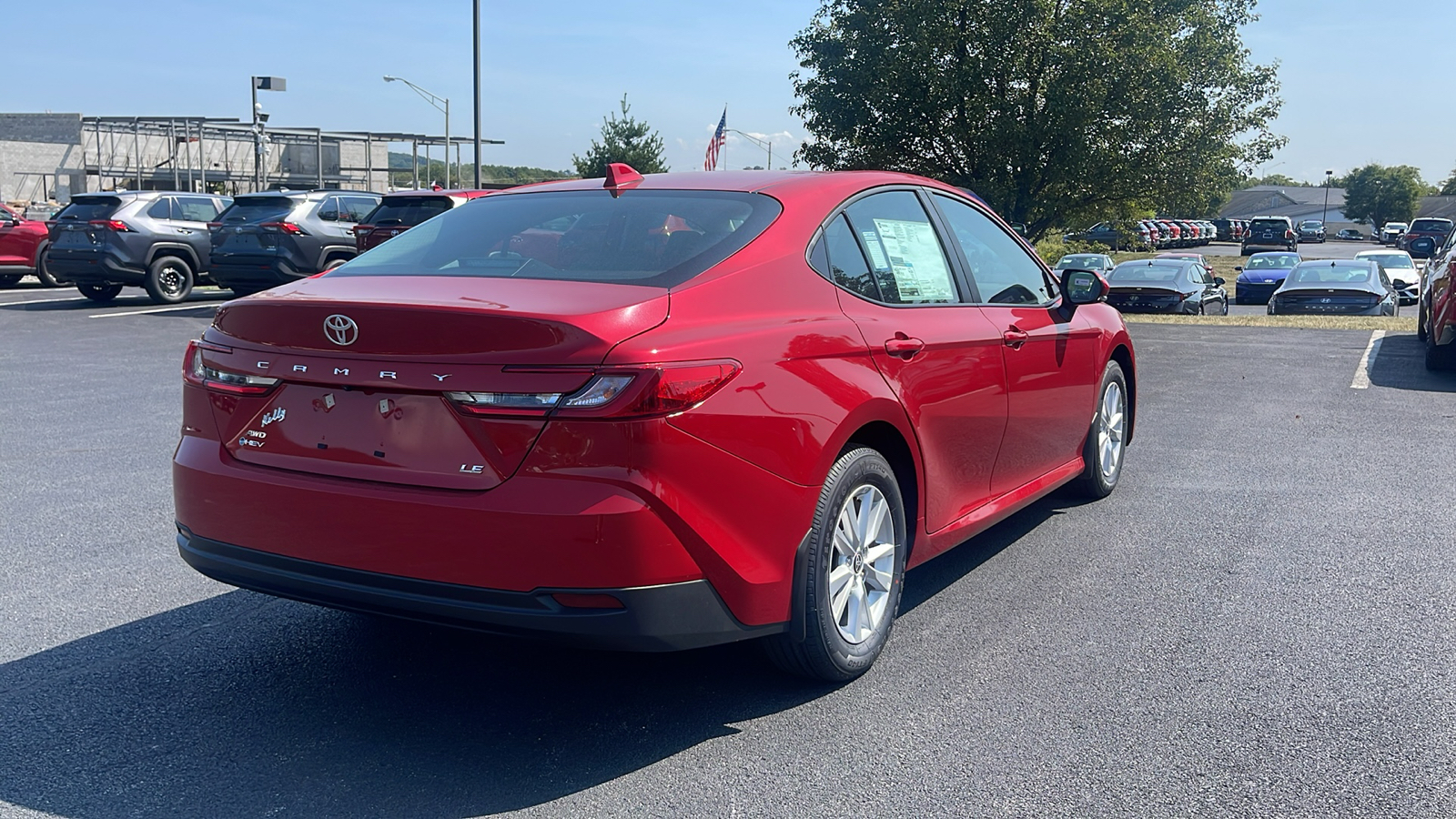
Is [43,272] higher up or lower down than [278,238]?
lower down

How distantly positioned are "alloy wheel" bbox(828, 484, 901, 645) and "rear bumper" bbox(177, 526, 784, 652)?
17.1 inches

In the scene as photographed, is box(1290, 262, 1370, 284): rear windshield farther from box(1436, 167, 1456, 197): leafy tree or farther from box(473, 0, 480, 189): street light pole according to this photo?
box(1436, 167, 1456, 197): leafy tree

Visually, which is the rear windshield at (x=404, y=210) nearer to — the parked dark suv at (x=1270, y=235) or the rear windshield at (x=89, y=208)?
the rear windshield at (x=89, y=208)

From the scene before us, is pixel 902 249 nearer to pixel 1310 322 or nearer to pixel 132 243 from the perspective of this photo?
pixel 1310 322

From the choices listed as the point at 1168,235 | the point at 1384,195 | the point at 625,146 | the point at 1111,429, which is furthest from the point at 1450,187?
the point at 1111,429

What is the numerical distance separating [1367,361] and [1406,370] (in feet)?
2.24

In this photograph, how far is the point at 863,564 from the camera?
12.7 feet

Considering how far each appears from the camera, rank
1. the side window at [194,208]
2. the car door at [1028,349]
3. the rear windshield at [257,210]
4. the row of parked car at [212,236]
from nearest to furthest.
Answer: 1. the car door at [1028,349]
2. the row of parked car at [212,236]
3. the rear windshield at [257,210]
4. the side window at [194,208]

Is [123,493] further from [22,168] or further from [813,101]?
[22,168]

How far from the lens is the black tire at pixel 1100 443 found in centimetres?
599

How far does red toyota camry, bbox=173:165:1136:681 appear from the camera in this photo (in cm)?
304

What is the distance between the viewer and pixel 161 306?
1870cm

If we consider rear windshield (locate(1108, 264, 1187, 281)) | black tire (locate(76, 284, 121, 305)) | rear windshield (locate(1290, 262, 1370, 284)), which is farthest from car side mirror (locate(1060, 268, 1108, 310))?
rear windshield (locate(1290, 262, 1370, 284))

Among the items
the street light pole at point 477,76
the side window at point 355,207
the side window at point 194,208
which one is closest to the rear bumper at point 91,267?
the side window at point 194,208
